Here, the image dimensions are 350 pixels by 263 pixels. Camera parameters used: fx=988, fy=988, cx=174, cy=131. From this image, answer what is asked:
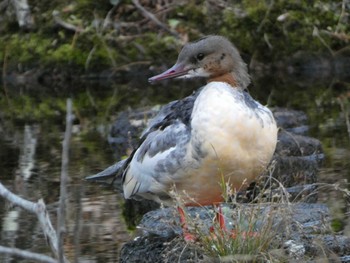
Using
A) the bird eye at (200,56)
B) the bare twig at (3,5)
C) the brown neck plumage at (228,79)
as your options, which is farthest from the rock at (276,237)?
the bare twig at (3,5)

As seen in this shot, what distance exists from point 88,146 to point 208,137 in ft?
17.9

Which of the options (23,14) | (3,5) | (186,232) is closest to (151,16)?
(23,14)

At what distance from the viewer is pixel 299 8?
682 inches

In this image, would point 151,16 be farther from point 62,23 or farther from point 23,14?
point 23,14

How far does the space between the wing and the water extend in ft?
1.28

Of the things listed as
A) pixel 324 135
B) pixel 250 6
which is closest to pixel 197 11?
pixel 250 6

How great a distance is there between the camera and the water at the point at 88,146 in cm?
672

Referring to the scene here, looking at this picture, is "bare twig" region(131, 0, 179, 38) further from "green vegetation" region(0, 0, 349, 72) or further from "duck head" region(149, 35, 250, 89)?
"duck head" region(149, 35, 250, 89)

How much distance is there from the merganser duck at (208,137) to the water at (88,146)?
509 mm

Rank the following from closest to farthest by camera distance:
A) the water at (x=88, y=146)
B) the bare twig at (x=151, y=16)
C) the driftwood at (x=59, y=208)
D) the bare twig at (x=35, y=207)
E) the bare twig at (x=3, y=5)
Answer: the driftwood at (x=59, y=208)
the bare twig at (x=35, y=207)
the water at (x=88, y=146)
the bare twig at (x=151, y=16)
the bare twig at (x=3, y=5)

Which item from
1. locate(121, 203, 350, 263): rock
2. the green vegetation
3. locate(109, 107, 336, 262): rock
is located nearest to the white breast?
locate(109, 107, 336, 262): rock

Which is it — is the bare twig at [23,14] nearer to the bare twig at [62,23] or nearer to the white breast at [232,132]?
the bare twig at [62,23]

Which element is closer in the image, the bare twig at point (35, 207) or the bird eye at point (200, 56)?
the bare twig at point (35, 207)

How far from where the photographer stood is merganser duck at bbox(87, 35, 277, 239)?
5.49 meters
